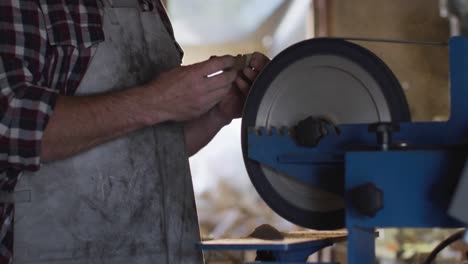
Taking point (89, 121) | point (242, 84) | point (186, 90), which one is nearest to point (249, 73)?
point (242, 84)

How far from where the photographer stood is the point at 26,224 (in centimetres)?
134

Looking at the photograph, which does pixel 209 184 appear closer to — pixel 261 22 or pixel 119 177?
pixel 261 22

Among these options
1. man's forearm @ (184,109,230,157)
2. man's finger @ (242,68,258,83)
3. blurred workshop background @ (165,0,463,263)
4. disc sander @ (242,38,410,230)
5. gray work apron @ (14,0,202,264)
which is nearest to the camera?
disc sander @ (242,38,410,230)

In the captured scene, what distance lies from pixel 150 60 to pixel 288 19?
9.82 ft

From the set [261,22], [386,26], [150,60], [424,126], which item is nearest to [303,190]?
[424,126]

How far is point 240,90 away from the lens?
1.55 meters

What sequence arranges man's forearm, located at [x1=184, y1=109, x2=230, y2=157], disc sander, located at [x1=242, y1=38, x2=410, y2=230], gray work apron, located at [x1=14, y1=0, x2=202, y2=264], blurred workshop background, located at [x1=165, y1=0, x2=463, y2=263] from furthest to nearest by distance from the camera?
blurred workshop background, located at [x1=165, y1=0, x2=463, y2=263] < man's forearm, located at [x1=184, y1=109, x2=230, y2=157] < gray work apron, located at [x1=14, y1=0, x2=202, y2=264] < disc sander, located at [x1=242, y1=38, x2=410, y2=230]

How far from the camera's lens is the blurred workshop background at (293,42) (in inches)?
147

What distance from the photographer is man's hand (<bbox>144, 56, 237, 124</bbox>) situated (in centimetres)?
136

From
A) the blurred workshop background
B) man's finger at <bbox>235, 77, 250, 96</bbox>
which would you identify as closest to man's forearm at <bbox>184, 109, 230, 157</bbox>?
man's finger at <bbox>235, 77, 250, 96</bbox>

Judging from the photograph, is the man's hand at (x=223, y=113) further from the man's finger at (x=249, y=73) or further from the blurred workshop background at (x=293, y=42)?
the blurred workshop background at (x=293, y=42)

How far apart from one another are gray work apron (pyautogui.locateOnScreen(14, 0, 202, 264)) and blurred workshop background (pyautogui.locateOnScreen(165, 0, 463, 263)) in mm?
1864

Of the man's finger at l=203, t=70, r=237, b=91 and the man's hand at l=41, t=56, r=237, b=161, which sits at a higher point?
the man's finger at l=203, t=70, r=237, b=91

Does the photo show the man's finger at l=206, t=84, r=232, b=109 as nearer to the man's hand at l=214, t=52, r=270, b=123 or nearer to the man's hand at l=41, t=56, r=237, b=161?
the man's hand at l=41, t=56, r=237, b=161
